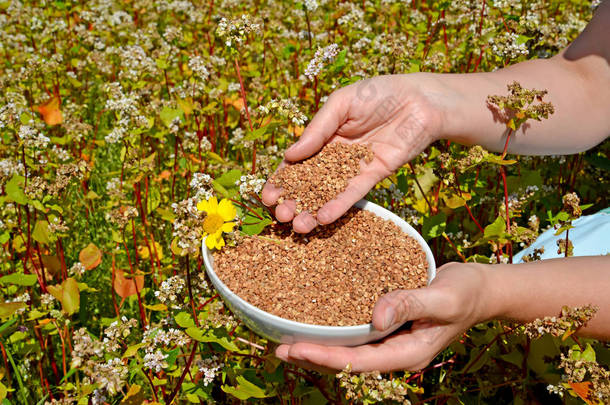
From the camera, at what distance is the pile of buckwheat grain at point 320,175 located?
2.02 meters

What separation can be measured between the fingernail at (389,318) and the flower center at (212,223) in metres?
0.70

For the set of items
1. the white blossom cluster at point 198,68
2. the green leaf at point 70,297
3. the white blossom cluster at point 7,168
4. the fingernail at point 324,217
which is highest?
the white blossom cluster at point 198,68

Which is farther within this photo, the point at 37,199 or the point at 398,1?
the point at 398,1

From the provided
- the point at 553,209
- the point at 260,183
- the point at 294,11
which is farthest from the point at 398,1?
the point at 260,183

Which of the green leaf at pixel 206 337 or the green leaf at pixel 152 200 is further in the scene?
the green leaf at pixel 152 200

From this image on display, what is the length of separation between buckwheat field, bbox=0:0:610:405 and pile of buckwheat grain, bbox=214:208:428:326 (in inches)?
4.0

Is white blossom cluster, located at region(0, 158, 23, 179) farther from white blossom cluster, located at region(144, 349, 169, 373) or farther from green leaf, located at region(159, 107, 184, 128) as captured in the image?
white blossom cluster, located at region(144, 349, 169, 373)

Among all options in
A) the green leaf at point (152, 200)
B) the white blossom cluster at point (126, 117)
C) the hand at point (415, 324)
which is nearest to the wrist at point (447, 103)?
the hand at point (415, 324)

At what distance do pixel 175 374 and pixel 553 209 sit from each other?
2.12m

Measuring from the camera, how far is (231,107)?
3453 millimetres

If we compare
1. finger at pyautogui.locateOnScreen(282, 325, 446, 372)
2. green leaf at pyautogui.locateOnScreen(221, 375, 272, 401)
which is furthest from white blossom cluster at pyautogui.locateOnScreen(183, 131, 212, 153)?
finger at pyautogui.locateOnScreen(282, 325, 446, 372)

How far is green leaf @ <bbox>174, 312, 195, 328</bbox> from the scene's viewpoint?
1772 millimetres

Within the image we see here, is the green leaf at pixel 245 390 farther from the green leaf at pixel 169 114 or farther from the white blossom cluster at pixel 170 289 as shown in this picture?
the green leaf at pixel 169 114

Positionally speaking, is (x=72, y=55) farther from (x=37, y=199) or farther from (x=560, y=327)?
(x=560, y=327)
